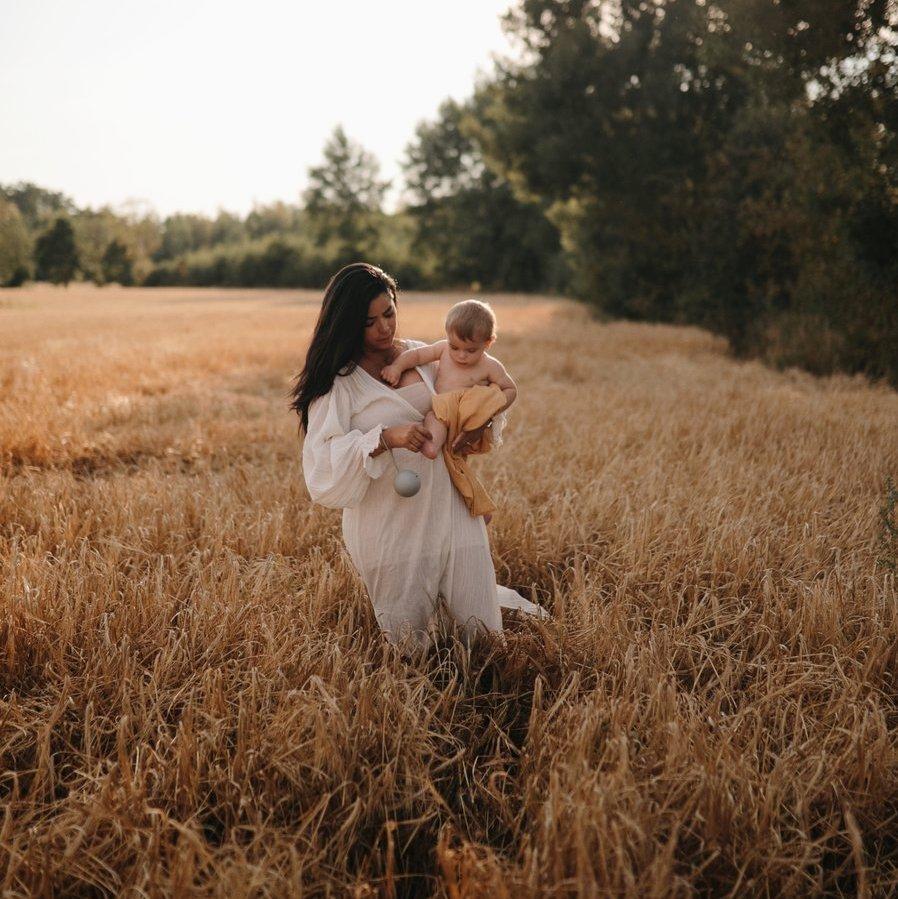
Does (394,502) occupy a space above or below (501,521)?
above

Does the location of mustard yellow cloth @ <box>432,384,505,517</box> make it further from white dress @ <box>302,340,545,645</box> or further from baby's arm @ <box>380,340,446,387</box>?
baby's arm @ <box>380,340,446,387</box>

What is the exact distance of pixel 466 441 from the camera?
240 centimetres

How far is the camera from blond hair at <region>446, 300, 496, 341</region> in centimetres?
227

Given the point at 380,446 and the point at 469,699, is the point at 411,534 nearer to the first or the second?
the point at 380,446

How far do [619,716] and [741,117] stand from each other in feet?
50.6

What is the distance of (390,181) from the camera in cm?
6122

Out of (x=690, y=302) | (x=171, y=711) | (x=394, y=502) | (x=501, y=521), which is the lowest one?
(x=171, y=711)

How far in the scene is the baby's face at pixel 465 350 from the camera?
2.32 metres

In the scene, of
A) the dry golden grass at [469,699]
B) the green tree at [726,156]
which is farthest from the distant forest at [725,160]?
the dry golden grass at [469,699]

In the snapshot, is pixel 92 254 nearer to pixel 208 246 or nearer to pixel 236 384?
pixel 208 246

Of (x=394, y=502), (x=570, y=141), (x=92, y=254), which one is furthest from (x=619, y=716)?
(x=92, y=254)

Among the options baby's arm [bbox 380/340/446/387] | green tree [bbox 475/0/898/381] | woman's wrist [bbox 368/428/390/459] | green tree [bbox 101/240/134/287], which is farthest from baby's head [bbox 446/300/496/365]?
green tree [bbox 101/240/134/287]

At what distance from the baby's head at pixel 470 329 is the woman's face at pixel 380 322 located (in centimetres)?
23

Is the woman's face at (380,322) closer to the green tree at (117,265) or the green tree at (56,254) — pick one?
the green tree at (56,254)
